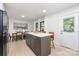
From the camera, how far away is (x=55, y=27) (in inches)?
227

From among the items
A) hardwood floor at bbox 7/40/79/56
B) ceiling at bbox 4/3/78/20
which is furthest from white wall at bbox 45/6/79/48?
hardwood floor at bbox 7/40/79/56

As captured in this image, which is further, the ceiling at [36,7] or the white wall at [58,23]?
the white wall at [58,23]

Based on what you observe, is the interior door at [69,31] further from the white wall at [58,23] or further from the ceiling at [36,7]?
the ceiling at [36,7]

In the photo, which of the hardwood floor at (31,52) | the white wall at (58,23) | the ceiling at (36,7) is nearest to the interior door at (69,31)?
the white wall at (58,23)

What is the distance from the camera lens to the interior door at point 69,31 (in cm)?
423

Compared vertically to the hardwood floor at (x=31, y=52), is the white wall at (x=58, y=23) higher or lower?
higher

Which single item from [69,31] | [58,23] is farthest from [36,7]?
[69,31]

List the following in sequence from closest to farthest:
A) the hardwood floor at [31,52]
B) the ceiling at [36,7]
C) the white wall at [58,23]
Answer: the hardwood floor at [31,52] < the ceiling at [36,7] < the white wall at [58,23]

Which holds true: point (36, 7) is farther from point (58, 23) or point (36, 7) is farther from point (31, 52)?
point (31, 52)

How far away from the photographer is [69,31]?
4586 millimetres

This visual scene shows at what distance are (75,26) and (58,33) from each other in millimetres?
1467

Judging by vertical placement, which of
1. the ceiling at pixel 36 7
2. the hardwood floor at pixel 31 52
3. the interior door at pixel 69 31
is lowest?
the hardwood floor at pixel 31 52

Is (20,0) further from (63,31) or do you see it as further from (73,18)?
(63,31)

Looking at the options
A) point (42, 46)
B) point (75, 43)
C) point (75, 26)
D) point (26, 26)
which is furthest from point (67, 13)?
point (26, 26)
